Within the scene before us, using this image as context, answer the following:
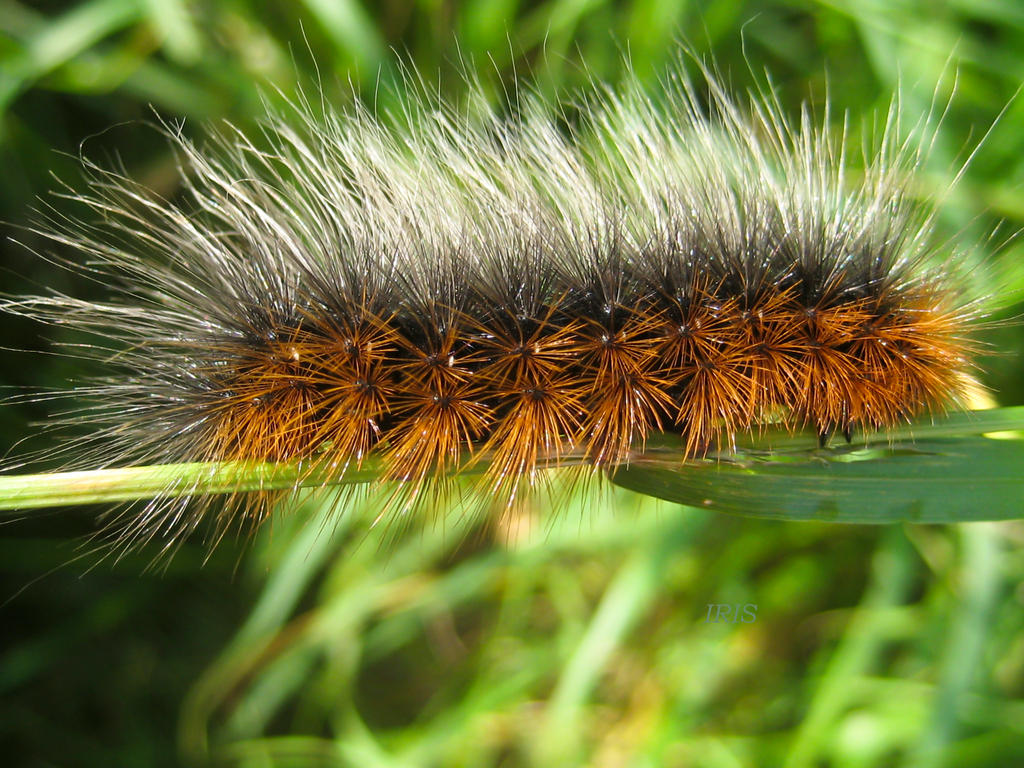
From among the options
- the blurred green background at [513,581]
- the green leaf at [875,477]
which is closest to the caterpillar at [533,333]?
the green leaf at [875,477]

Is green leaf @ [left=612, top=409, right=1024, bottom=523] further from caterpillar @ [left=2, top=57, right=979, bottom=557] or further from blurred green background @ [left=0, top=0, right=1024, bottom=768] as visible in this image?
blurred green background @ [left=0, top=0, right=1024, bottom=768]

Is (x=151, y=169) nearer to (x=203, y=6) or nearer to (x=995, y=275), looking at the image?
(x=203, y=6)

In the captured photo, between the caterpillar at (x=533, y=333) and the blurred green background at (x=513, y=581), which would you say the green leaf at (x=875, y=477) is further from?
the blurred green background at (x=513, y=581)

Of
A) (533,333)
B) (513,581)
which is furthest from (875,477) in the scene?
(513,581)

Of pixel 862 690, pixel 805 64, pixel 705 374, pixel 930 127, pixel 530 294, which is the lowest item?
pixel 862 690

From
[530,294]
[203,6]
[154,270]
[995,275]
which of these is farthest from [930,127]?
[203,6]

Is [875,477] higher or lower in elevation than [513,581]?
higher

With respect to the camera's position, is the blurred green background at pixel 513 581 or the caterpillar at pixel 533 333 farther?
the blurred green background at pixel 513 581

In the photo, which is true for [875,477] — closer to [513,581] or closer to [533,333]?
[533,333]
